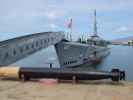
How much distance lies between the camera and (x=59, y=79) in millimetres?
19000

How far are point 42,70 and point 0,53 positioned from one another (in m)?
4.45

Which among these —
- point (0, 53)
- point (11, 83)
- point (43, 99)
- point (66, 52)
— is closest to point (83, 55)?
point (66, 52)

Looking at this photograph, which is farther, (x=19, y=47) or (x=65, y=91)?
(x=19, y=47)

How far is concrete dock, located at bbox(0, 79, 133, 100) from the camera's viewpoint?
1427 centimetres

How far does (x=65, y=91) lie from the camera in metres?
15.7

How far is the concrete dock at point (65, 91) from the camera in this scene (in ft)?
46.8

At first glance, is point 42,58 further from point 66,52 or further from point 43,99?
point 43,99

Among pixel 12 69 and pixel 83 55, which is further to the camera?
pixel 83 55

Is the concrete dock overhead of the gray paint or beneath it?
beneath

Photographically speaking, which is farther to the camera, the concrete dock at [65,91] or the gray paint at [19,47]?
the gray paint at [19,47]

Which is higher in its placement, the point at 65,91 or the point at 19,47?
the point at 19,47

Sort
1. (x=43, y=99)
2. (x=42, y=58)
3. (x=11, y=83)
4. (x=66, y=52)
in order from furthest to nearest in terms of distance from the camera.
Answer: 1. (x=42, y=58)
2. (x=66, y=52)
3. (x=11, y=83)
4. (x=43, y=99)

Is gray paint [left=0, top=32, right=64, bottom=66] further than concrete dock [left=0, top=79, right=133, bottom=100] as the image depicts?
Yes

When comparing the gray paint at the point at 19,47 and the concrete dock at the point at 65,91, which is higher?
the gray paint at the point at 19,47
